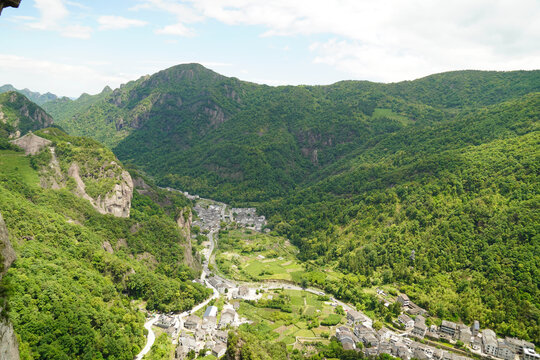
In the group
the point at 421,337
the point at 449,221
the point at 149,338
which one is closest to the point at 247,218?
the point at 449,221

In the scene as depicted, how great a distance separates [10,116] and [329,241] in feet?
509

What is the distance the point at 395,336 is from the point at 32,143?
9724cm

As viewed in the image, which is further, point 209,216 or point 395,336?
point 209,216

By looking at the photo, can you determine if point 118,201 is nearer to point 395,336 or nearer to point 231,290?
point 231,290

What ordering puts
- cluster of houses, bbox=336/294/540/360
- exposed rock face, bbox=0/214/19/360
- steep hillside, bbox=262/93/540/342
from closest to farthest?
exposed rock face, bbox=0/214/19/360
cluster of houses, bbox=336/294/540/360
steep hillside, bbox=262/93/540/342

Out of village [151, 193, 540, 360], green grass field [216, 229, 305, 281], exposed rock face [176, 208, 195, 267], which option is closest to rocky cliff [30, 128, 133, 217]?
exposed rock face [176, 208, 195, 267]

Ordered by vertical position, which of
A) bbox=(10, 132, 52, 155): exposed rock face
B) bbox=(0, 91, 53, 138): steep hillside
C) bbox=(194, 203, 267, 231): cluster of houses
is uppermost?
bbox=(0, 91, 53, 138): steep hillside

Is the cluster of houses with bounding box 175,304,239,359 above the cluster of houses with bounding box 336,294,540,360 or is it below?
below

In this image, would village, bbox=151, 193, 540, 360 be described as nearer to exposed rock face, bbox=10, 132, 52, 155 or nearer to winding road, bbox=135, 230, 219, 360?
winding road, bbox=135, 230, 219, 360

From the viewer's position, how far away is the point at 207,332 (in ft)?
204

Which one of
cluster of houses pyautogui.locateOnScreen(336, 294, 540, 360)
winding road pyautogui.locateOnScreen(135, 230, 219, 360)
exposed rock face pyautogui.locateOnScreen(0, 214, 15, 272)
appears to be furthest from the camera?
cluster of houses pyautogui.locateOnScreen(336, 294, 540, 360)

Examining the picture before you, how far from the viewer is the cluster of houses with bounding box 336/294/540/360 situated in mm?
58594

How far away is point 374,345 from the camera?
2419 inches

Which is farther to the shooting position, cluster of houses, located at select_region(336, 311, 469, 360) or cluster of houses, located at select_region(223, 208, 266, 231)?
cluster of houses, located at select_region(223, 208, 266, 231)
